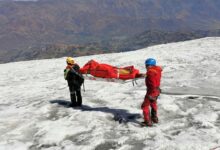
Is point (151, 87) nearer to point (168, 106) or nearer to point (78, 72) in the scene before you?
point (168, 106)

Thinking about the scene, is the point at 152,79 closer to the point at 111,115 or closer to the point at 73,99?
the point at 111,115

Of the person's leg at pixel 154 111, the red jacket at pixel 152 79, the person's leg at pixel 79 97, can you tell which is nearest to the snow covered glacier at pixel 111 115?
the person's leg at pixel 154 111

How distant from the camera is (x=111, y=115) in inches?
472

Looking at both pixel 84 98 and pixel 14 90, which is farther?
pixel 14 90

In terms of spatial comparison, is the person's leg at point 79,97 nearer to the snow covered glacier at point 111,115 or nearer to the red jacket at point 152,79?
the snow covered glacier at point 111,115

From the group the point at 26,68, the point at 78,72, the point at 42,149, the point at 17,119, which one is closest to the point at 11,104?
the point at 17,119

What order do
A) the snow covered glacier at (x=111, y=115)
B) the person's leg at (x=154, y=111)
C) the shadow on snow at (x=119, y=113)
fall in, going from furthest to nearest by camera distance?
the shadow on snow at (x=119, y=113) → the person's leg at (x=154, y=111) → the snow covered glacier at (x=111, y=115)

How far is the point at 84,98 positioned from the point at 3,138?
5160 millimetres

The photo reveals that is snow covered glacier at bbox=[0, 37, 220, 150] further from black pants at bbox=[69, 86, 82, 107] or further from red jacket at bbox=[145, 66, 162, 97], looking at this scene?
red jacket at bbox=[145, 66, 162, 97]

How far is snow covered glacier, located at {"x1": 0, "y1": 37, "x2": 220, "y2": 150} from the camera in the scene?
31.5 feet

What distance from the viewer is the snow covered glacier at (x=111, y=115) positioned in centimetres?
961

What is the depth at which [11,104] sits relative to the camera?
51.0 ft

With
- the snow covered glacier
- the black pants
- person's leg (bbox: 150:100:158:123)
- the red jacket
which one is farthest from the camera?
the black pants

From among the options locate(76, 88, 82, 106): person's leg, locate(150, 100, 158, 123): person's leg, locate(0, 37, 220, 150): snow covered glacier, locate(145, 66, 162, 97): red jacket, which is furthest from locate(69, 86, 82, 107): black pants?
locate(145, 66, 162, 97): red jacket
